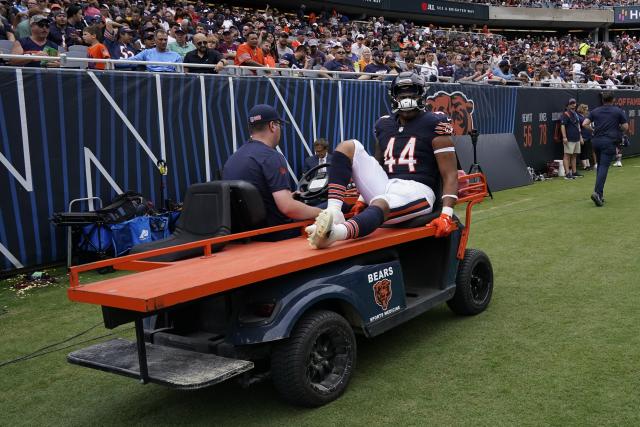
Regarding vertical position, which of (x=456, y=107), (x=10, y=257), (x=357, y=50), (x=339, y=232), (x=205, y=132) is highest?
(x=357, y=50)

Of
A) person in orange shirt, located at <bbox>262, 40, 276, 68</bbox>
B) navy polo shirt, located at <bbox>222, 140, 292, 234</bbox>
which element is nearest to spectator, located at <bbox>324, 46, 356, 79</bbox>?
person in orange shirt, located at <bbox>262, 40, 276, 68</bbox>

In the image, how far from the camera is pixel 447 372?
3771 millimetres

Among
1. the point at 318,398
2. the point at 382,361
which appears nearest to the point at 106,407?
the point at 318,398

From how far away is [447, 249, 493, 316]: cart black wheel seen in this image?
15.5ft

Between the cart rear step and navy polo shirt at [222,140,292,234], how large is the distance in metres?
1.37

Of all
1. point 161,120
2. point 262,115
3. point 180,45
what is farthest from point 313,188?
point 180,45

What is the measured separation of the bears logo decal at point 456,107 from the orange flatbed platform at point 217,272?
936 centimetres

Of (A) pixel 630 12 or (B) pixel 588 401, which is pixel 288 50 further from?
(A) pixel 630 12

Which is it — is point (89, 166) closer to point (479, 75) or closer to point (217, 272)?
point (217, 272)

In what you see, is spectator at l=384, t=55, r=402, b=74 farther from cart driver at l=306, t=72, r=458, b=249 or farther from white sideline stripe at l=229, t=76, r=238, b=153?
cart driver at l=306, t=72, r=458, b=249

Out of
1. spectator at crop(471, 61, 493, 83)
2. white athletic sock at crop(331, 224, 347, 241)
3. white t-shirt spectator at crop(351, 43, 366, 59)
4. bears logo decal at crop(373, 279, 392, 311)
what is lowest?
bears logo decal at crop(373, 279, 392, 311)

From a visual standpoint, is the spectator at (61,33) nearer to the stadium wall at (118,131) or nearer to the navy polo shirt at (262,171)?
the stadium wall at (118,131)

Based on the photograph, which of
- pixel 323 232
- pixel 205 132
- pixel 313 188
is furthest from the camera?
pixel 205 132

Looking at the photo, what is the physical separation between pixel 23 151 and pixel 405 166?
14.6 feet
